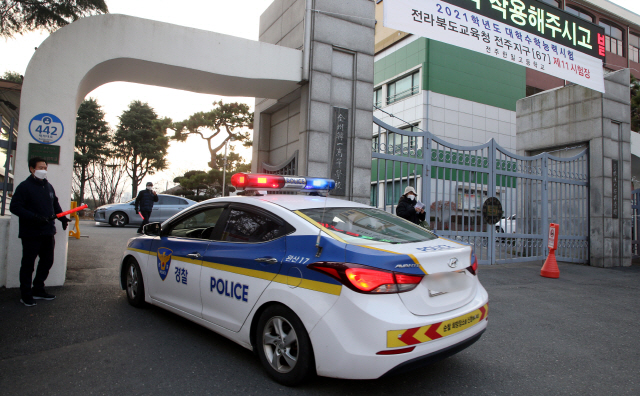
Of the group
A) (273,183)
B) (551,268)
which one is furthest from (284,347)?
(551,268)

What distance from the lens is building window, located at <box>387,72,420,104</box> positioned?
1059 inches

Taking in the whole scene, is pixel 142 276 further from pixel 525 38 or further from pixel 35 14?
pixel 525 38

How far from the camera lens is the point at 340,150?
294 inches

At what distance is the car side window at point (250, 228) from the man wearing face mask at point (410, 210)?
13.0ft

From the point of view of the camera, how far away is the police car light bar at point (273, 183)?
3.98 meters

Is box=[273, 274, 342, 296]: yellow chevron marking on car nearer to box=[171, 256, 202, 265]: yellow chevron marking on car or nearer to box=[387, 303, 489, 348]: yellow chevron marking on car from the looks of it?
box=[387, 303, 489, 348]: yellow chevron marking on car

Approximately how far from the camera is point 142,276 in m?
4.66

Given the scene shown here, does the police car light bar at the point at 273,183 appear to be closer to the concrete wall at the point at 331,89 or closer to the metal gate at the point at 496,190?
the concrete wall at the point at 331,89

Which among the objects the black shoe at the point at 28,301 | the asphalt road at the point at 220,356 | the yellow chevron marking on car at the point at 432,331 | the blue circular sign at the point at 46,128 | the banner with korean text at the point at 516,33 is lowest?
the asphalt road at the point at 220,356

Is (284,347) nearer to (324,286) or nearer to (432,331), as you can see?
(324,286)

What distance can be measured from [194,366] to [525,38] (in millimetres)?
8786

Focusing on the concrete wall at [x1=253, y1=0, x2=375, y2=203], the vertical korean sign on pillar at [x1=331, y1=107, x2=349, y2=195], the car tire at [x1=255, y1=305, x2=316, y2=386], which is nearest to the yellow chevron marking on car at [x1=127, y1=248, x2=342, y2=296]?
the car tire at [x1=255, y1=305, x2=316, y2=386]

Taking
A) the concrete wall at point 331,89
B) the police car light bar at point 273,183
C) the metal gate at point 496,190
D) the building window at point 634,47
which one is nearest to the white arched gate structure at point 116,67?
the concrete wall at point 331,89

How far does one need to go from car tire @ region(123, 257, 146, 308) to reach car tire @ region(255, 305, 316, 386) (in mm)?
2159
